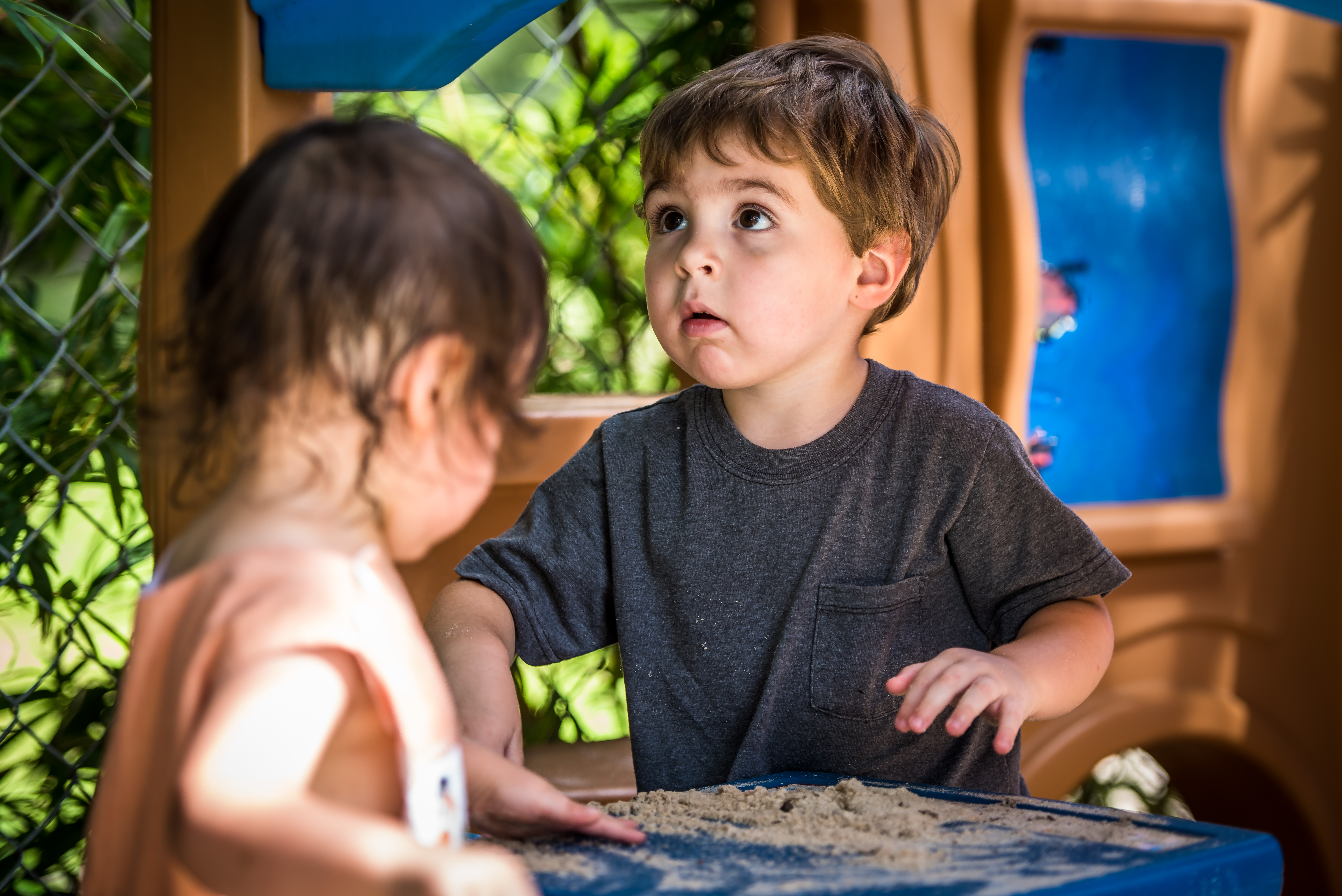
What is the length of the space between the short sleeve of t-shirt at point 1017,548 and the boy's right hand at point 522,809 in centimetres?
42

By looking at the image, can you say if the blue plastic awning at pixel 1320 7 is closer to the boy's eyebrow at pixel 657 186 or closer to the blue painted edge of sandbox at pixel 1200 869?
the boy's eyebrow at pixel 657 186

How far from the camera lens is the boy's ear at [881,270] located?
3.40ft

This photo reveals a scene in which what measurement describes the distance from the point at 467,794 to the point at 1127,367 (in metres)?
1.15

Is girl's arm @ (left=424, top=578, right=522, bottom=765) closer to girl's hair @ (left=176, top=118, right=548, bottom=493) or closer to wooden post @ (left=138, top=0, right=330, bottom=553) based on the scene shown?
wooden post @ (left=138, top=0, right=330, bottom=553)

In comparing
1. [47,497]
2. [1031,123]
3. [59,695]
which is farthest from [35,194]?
[1031,123]

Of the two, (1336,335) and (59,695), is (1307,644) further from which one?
(59,695)

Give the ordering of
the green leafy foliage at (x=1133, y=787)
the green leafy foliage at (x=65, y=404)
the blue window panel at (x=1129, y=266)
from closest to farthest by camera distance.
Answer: the green leafy foliage at (x=65, y=404) < the blue window panel at (x=1129, y=266) < the green leafy foliage at (x=1133, y=787)

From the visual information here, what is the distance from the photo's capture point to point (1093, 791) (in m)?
1.87

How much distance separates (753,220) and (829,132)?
0.10 m

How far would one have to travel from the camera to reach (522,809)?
2.12ft

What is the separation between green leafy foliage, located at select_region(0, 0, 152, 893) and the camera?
4.12 ft

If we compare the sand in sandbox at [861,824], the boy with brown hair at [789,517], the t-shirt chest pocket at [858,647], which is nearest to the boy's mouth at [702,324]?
the boy with brown hair at [789,517]

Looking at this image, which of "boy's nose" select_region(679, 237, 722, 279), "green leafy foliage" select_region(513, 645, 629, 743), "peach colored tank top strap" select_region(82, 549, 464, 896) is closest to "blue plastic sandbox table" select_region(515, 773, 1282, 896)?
"peach colored tank top strap" select_region(82, 549, 464, 896)

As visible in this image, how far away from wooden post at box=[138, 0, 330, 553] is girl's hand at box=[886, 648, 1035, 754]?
1.78 ft
